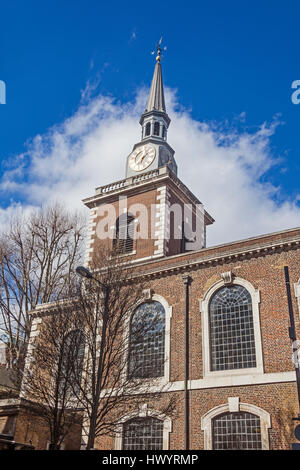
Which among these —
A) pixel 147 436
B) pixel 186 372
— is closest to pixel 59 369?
pixel 186 372

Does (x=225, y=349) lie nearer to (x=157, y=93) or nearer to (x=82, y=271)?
(x=82, y=271)

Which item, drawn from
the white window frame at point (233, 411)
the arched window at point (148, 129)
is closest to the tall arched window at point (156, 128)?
the arched window at point (148, 129)

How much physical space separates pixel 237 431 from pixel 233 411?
2.13ft

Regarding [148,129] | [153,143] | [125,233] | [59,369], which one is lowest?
[59,369]

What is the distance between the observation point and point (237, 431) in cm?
1627

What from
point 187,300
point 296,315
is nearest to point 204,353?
point 187,300

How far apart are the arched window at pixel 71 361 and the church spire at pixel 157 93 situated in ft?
69.3

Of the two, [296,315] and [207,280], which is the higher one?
[207,280]

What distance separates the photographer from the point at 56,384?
14648 millimetres

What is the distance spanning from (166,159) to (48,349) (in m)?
17.0

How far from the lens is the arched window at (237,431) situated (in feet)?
52.1

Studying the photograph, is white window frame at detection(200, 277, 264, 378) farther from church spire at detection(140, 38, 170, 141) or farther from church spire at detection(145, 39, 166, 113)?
church spire at detection(145, 39, 166, 113)

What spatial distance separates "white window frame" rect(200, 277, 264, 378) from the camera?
16.9 m

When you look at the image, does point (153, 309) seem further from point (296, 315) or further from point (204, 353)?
point (296, 315)
